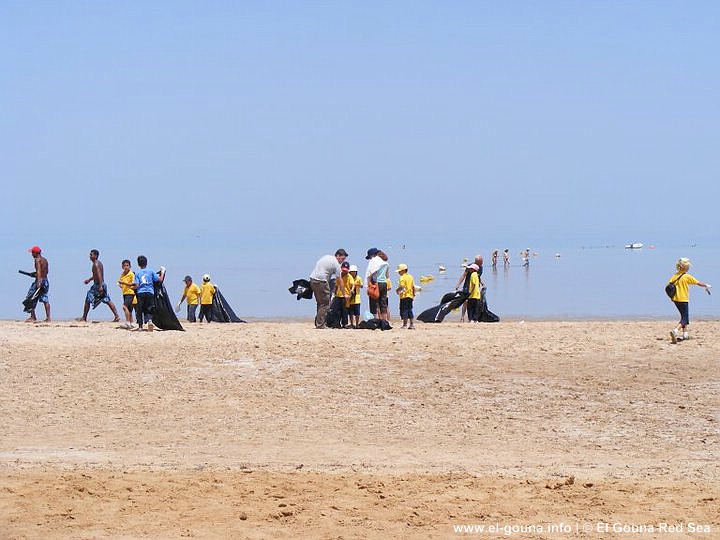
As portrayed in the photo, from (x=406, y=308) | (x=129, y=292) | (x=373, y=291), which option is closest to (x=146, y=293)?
(x=129, y=292)

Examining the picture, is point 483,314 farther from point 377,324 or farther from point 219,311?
point 219,311

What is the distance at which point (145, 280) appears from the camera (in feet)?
58.4

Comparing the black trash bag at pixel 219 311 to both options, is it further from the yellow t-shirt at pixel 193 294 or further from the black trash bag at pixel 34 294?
the black trash bag at pixel 34 294

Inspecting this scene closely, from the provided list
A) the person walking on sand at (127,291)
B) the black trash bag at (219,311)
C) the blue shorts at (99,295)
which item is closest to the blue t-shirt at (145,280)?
the person walking on sand at (127,291)

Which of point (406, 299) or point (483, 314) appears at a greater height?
point (406, 299)

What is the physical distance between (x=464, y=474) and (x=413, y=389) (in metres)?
3.91

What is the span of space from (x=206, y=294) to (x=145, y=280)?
413 centimetres

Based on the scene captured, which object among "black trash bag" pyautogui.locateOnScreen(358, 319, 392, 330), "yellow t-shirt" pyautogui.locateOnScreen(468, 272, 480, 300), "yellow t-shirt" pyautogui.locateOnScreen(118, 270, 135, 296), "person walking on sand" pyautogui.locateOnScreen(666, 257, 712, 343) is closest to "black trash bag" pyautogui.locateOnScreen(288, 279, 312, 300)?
"black trash bag" pyautogui.locateOnScreen(358, 319, 392, 330)

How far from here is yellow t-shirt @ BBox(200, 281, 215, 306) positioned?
2186 centimetres

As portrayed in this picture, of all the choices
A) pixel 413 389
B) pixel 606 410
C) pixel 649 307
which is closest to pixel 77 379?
pixel 413 389

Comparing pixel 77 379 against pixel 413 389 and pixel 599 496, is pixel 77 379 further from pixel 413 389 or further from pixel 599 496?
pixel 599 496

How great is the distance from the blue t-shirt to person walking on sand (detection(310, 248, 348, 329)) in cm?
286

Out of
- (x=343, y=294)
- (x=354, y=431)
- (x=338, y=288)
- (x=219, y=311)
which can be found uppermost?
(x=338, y=288)

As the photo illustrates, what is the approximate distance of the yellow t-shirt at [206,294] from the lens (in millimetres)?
21859
